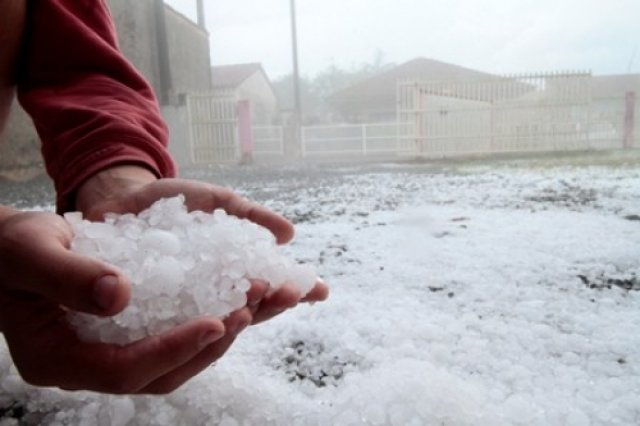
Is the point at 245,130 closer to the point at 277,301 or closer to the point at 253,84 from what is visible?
the point at 277,301

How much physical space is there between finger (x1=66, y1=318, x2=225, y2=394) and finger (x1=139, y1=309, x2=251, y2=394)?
38 millimetres

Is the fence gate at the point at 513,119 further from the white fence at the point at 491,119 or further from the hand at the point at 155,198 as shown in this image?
the hand at the point at 155,198

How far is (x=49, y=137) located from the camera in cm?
103

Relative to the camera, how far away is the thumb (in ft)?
1.56

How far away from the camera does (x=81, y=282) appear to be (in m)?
0.48

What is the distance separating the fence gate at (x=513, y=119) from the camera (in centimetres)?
995

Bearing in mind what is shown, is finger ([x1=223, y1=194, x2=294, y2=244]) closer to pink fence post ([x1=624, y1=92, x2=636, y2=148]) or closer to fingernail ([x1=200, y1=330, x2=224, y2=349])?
fingernail ([x1=200, y1=330, x2=224, y2=349])

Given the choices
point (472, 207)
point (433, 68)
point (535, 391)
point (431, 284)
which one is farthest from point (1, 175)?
point (433, 68)

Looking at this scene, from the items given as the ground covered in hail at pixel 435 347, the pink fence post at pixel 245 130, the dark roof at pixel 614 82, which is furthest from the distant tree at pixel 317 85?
the ground covered in hail at pixel 435 347

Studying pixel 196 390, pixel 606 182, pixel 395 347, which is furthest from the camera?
pixel 606 182

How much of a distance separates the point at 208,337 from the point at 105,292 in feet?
0.39

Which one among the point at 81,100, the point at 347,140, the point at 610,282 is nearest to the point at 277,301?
the point at 81,100

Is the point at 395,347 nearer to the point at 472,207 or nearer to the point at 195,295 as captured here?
the point at 195,295

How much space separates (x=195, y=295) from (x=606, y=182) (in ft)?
12.7
